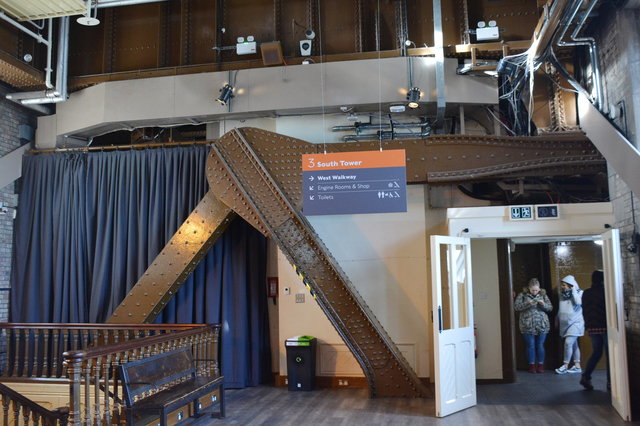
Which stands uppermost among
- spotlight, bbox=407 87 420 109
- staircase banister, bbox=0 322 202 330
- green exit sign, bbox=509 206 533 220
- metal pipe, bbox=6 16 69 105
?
metal pipe, bbox=6 16 69 105

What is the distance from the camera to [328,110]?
881cm

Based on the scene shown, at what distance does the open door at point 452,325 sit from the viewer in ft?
21.9

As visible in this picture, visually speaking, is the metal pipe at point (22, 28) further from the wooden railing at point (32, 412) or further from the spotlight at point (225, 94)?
the wooden railing at point (32, 412)

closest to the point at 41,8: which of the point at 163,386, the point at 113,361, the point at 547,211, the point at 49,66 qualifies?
the point at 49,66

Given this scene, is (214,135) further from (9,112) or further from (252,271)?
(9,112)

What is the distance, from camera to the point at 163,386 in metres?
6.02

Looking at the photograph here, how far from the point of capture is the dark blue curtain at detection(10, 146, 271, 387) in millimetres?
9008

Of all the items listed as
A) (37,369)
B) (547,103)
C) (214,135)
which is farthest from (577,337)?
(37,369)

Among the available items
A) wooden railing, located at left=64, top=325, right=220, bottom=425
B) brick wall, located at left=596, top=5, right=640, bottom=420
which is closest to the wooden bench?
wooden railing, located at left=64, top=325, right=220, bottom=425

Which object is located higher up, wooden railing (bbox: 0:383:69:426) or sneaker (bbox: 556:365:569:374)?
wooden railing (bbox: 0:383:69:426)

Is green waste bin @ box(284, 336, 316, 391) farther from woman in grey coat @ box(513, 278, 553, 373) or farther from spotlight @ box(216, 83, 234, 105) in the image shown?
spotlight @ box(216, 83, 234, 105)

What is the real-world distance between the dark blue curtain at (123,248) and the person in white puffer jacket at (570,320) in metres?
4.58

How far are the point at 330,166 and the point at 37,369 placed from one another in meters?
4.95

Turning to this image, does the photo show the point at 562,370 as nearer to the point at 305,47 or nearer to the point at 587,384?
the point at 587,384
